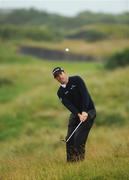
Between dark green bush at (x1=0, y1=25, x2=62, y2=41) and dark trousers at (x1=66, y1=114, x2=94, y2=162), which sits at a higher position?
dark green bush at (x1=0, y1=25, x2=62, y2=41)

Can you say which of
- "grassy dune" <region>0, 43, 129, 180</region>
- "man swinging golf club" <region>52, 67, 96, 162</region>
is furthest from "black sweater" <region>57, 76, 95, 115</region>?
"grassy dune" <region>0, 43, 129, 180</region>

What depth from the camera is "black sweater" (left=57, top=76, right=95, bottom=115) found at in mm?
9945

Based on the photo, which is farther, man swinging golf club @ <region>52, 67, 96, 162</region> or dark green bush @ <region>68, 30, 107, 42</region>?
dark green bush @ <region>68, 30, 107, 42</region>

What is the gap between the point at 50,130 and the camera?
87.2 feet

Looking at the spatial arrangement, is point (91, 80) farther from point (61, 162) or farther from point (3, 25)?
point (3, 25)

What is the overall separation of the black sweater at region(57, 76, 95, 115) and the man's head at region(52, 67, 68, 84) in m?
0.12

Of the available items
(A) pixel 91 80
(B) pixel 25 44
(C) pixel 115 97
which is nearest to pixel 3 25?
(B) pixel 25 44

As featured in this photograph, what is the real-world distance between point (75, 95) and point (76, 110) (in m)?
0.24

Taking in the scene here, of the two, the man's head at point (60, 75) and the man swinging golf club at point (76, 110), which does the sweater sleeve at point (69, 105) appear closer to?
the man swinging golf club at point (76, 110)

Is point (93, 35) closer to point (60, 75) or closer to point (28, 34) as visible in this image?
point (28, 34)

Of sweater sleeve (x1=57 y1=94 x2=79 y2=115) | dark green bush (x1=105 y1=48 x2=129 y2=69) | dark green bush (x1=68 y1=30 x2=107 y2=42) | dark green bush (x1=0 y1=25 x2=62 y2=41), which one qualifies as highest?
dark green bush (x1=0 y1=25 x2=62 y2=41)

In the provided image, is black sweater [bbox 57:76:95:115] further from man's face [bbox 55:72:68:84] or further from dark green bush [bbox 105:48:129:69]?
dark green bush [bbox 105:48:129:69]

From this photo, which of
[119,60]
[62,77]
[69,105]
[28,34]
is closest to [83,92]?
[69,105]

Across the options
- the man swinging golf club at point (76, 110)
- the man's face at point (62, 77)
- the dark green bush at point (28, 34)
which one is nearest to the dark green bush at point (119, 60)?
the dark green bush at point (28, 34)
